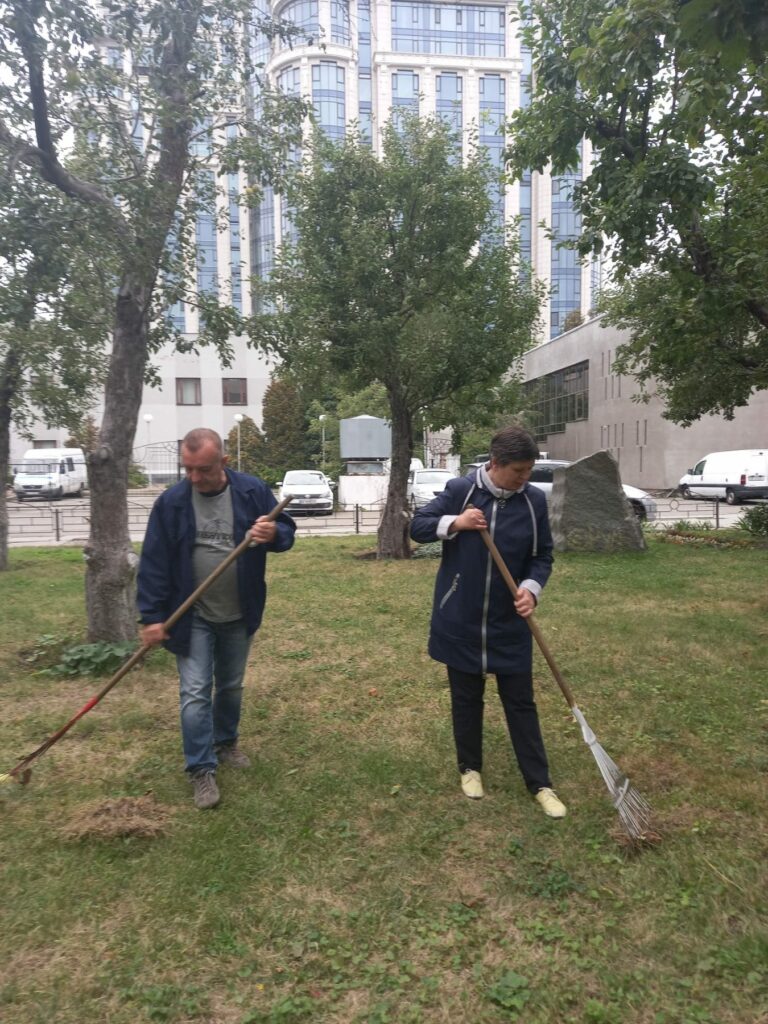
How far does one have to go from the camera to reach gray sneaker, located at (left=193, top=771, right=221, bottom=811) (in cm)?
344

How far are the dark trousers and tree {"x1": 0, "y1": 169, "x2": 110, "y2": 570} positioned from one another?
4.33m

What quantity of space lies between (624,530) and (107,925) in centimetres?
1085

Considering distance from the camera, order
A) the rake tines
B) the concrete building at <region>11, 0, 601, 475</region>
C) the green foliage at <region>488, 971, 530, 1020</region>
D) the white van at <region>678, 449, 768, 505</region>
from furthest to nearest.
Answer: the concrete building at <region>11, 0, 601, 475</region> → the white van at <region>678, 449, 768, 505</region> → the rake tines → the green foliage at <region>488, 971, 530, 1020</region>

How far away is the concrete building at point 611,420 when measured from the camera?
3166 centimetres

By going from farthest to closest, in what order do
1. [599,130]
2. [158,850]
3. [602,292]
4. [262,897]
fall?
[602,292]
[599,130]
[158,850]
[262,897]

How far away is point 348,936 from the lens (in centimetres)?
256

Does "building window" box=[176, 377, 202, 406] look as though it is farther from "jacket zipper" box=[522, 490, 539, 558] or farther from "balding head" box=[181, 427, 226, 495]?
"jacket zipper" box=[522, 490, 539, 558]

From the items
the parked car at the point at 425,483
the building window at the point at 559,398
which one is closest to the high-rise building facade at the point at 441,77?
the building window at the point at 559,398

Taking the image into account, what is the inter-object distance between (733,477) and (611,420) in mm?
12636

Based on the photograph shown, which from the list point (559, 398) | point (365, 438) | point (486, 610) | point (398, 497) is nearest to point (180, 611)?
point (486, 610)

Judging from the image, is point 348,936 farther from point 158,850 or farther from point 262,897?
point 158,850

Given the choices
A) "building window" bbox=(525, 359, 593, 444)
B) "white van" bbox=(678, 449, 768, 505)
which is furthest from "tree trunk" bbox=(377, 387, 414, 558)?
"building window" bbox=(525, 359, 593, 444)

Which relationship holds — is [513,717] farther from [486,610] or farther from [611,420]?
[611,420]

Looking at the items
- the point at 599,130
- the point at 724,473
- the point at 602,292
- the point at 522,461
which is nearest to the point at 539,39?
the point at 599,130
